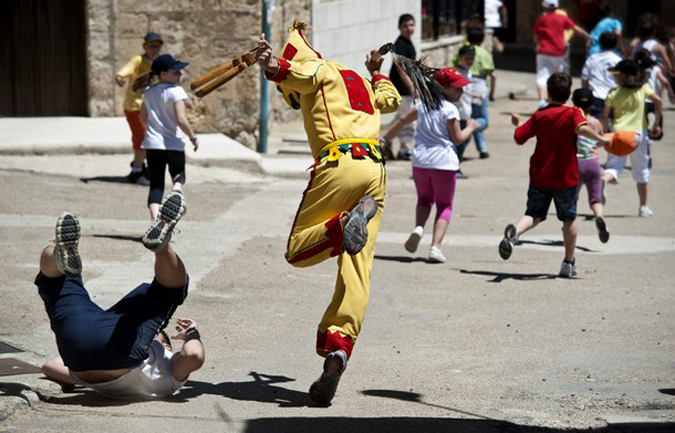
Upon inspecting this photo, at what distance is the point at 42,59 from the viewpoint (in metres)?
16.4

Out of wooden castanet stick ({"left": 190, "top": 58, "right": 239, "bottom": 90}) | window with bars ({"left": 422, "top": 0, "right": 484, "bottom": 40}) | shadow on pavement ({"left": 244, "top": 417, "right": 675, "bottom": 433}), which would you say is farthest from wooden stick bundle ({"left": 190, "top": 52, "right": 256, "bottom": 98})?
window with bars ({"left": 422, "top": 0, "right": 484, "bottom": 40})

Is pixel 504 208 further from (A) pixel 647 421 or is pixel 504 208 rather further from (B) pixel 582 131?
(A) pixel 647 421

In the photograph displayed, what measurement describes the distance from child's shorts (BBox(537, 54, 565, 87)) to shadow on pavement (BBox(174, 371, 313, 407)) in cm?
1475

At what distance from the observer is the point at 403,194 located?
47.1 feet

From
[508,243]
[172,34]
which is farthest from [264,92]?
[508,243]

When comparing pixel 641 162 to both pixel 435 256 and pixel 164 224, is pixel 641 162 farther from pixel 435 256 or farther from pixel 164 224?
Answer: pixel 164 224

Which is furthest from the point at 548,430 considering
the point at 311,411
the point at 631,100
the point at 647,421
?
the point at 631,100

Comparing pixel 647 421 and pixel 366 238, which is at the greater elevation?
pixel 366 238

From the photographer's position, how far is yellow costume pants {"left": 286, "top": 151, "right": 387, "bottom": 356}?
21.0 ft

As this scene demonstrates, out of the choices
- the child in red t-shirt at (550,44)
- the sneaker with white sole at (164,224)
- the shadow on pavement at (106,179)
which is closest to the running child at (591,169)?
the shadow on pavement at (106,179)

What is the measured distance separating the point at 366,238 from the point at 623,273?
15.3ft

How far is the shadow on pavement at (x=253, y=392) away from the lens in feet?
21.1

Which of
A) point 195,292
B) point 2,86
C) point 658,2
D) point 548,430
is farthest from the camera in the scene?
point 658,2

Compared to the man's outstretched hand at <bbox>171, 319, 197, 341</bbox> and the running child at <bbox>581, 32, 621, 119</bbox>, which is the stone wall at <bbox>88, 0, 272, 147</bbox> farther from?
the man's outstretched hand at <bbox>171, 319, 197, 341</bbox>
